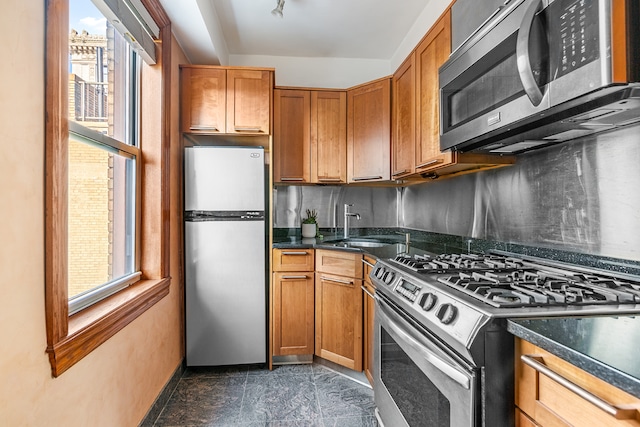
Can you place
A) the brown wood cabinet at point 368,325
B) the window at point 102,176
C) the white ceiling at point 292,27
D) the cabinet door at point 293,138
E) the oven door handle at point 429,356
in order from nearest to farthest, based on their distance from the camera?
the oven door handle at point 429,356 → the window at point 102,176 → the brown wood cabinet at point 368,325 → the white ceiling at point 292,27 → the cabinet door at point 293,138

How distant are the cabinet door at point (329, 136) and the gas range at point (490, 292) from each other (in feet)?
4.65

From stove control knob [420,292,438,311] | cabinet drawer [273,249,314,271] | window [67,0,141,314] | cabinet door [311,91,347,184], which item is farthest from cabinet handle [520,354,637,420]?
cabinet door [311,91,347,184]

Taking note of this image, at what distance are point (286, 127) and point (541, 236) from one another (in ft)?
6.70

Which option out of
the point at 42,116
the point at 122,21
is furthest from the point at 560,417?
the point at 122,21

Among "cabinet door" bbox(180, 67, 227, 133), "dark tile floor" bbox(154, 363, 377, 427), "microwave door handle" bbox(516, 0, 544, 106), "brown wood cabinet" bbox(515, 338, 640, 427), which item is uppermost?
"cabinet door" bbox(180, 67, 227, 133)

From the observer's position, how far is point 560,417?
700 millimetres

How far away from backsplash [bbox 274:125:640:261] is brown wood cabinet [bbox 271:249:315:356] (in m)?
1.09

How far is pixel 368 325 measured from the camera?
7.07 ft

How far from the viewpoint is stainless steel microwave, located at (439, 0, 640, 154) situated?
82 cm

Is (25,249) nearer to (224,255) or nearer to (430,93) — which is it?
(224,255)

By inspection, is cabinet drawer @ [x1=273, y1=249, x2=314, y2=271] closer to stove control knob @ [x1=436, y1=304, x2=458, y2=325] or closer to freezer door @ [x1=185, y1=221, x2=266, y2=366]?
freezer door @ [x1=185, y1=221, x2=266, y2=366]

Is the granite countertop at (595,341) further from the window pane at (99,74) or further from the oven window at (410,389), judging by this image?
the window pane at (99,74)

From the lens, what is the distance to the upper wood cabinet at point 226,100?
8.05 feet

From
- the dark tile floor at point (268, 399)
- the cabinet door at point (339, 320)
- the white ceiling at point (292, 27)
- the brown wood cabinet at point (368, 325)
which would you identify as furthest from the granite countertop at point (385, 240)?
the white ceiling at point (292, 27)
